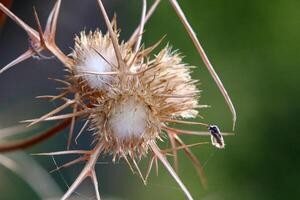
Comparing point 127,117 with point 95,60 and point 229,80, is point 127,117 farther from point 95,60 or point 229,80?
point 229,80

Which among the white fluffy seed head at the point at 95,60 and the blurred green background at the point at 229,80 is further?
the blurred green background at the point at 229,80

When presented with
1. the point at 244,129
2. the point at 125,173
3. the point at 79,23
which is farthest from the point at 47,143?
the point at 244,129

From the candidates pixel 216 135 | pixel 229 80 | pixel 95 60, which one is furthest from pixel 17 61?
pixel 229 80

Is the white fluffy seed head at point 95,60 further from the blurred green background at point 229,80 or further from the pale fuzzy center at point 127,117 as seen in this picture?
the blurred green background at point 229,80

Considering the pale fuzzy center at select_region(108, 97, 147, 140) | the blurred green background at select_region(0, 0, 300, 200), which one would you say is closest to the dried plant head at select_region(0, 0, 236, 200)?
the pale fuzzy center at select_region(108, 97, 147, 140)

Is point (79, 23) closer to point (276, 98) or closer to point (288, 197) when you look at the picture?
point (276, 98)

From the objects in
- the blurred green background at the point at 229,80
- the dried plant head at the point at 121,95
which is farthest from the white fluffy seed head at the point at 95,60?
the blurred green background at the point at 229,80

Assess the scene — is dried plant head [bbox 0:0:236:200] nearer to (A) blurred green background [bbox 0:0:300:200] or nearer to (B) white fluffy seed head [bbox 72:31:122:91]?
(B) white fluffy seed head [bbox 72:31:122:91]
